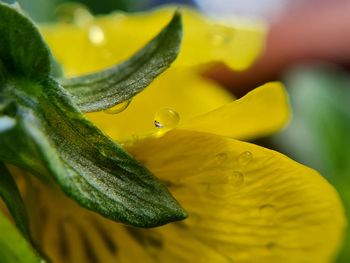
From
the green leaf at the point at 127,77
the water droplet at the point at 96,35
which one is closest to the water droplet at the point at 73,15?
the water droplet at the point at 96,35

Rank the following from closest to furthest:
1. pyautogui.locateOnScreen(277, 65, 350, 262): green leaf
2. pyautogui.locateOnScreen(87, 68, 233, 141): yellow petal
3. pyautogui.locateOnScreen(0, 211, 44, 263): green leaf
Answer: pyautogui.locateOnScreen(0, 211, 44, 263): green leaf
pyautogui.locateOnScreen(87, 68, 233, 141): yellow petal
pyautogui.locateOnScreen(277, 65, 350, 262): green leaf

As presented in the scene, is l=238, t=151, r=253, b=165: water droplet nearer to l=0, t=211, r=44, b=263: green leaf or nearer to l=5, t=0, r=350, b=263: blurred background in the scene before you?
l=0, t=211, r=44, b=263: green leaf

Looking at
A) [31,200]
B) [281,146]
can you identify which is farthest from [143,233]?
[281,146]

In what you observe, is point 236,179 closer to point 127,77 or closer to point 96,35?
point 127,77

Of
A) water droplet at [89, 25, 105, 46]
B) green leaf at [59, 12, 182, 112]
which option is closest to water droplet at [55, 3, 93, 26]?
water droplet at [89, 25, 105, 46]

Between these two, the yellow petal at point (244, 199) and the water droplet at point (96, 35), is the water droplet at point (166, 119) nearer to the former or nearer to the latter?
the yellow petal at point (244, 199)

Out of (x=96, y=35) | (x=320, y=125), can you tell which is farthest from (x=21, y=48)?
(x=320, y=125)

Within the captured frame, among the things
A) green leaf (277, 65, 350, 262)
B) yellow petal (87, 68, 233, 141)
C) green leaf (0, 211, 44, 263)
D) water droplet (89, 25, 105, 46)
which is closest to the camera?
green leaf (0, 211, 44, 263)
